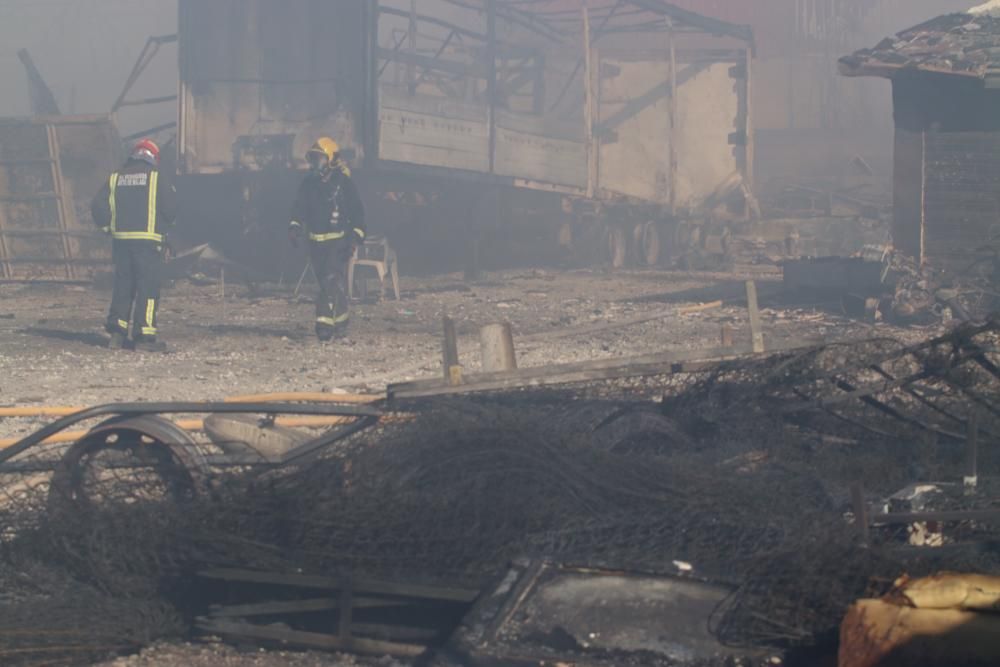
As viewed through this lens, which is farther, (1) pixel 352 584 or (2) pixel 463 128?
(2) pixel 463 128

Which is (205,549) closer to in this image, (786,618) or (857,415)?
(786,618)

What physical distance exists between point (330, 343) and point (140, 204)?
203 cm

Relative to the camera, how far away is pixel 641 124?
19.0 meters

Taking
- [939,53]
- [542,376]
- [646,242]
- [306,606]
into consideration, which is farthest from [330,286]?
[646,242]

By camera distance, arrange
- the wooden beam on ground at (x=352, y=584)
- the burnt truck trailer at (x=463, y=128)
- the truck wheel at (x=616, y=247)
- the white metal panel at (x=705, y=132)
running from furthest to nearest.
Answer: the white metal panel at (x=705, y=132), the truck wheel at (x=616, y=247), the burnt truck trailer at (x=463, y=128), the wooden beam on ground at (x=352, y=584)

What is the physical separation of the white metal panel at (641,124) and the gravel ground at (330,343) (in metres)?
4.01

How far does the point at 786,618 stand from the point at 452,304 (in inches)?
381

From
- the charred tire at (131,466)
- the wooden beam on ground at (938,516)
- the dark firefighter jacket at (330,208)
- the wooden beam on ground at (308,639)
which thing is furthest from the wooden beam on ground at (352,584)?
the dark firefighter jacket at (330,208)

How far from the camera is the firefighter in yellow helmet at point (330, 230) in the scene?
967cm

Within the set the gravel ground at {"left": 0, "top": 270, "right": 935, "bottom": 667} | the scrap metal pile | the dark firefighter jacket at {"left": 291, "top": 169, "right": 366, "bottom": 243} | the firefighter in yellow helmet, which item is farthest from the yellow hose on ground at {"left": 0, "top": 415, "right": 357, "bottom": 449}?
the dark firefighter jacket at {"left": 291, "top": 169, "right": 366, "bottom": 243}

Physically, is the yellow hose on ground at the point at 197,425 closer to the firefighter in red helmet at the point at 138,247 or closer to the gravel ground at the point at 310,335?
the gravel ground at the point at 310,335

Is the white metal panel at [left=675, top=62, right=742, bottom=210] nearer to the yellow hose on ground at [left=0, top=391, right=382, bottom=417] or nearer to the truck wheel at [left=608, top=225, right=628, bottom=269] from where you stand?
the truck wheel at [left=608, top=225, right=628, bottom=269]

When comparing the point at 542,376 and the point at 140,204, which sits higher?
the point at 140,204

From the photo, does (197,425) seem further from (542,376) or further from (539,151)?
(539,151)
